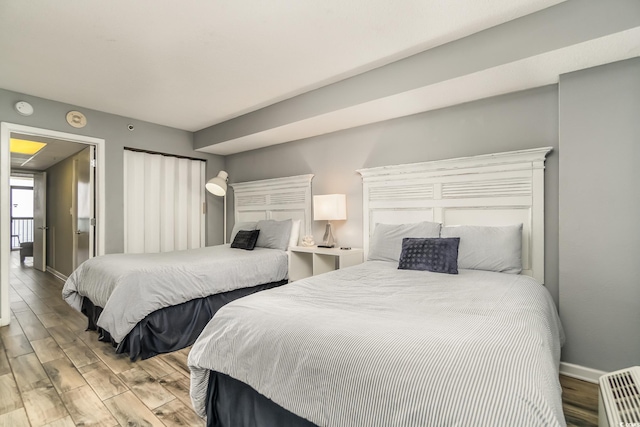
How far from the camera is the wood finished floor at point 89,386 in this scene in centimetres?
172

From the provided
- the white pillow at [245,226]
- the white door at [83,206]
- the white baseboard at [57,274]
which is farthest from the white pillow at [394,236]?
the white baseboard at [57,274]

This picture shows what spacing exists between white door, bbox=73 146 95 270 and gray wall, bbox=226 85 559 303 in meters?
2.20

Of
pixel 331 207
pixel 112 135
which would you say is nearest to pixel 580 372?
pixel 331 207

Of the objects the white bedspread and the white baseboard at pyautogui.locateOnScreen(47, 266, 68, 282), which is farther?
the white baseboard at pyautogui.locateOnScreen(47, 266, 68, 282)

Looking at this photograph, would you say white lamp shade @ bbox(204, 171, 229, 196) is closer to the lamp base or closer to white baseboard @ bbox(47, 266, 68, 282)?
the lamp base

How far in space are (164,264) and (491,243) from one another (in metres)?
2.78

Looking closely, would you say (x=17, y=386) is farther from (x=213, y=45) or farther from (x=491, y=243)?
(x=491, y=243)

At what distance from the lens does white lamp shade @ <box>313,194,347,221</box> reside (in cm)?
346

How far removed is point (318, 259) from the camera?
11.3 feet

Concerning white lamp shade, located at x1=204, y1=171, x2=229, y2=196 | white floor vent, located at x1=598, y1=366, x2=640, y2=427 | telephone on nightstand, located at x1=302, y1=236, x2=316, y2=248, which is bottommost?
white floor vent, located at x1=598, y1=366, x2=640, y2=427

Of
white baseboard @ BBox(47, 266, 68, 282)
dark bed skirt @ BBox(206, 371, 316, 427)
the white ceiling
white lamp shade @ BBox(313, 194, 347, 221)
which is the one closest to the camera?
dark bed skirt @ BBox(206, 371, 316, 427)

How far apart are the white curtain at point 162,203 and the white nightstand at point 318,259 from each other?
204 cm

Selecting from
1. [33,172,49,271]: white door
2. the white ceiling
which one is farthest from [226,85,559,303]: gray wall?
[33,172,49,271]: white door

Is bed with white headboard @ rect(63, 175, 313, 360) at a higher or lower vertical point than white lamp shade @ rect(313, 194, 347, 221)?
lower
